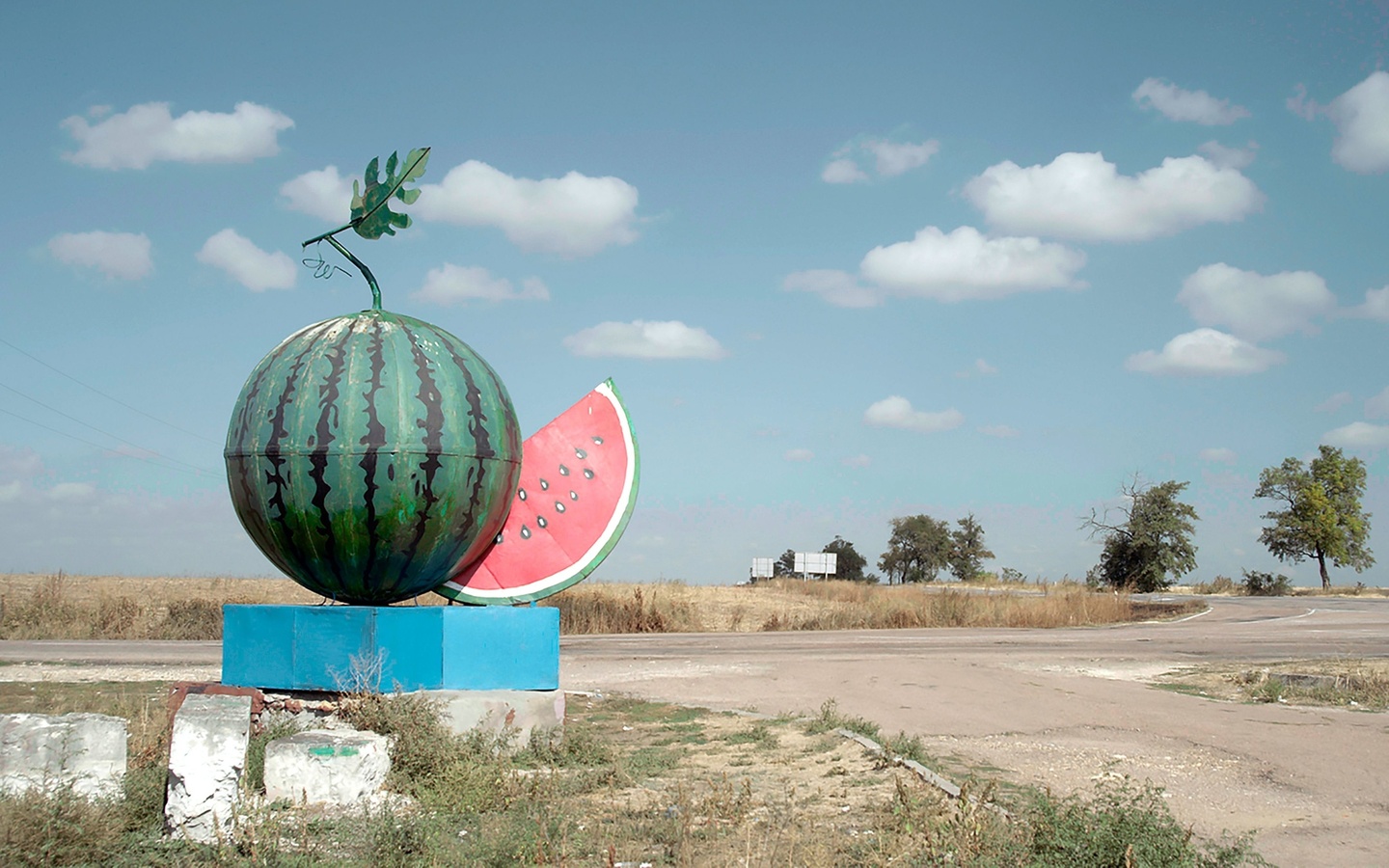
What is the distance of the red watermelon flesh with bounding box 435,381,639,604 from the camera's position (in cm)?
980

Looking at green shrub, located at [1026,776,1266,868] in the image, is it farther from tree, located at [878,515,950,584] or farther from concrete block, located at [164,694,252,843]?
tree, located at [878,515,950,584]

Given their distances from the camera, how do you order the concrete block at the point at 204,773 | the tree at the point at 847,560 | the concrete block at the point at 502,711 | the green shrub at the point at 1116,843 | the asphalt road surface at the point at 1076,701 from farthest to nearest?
the tree at the point at 847,560, the concrete block at the point at 502,711, the asphalt road surface at the point at 1076,701, the concrete block at the point at 204,773, the green shrub at the point at 1116,843

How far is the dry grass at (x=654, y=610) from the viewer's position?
85.8 feet

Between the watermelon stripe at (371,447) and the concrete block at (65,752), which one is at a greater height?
the watermelon stripe at (371,447)

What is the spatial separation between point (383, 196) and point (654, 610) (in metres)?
21.1

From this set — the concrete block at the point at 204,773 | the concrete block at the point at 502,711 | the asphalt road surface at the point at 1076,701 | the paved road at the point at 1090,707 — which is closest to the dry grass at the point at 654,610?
the asphalt road surface at the point at 1076,701

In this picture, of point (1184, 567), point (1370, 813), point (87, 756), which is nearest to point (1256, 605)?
point (1184, 567)

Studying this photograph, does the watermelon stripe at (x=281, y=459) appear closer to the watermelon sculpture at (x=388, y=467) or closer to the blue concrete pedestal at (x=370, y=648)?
the watermelon sculpture at (x=388, y=467)

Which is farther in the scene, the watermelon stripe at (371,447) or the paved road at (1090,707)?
the watermelon stripe at (371,447)

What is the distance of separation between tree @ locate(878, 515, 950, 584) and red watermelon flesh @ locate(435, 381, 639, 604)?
81.8 m

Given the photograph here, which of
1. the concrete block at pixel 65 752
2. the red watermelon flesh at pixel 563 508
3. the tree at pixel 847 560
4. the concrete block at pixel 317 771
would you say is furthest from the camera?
the tree at pixel 847 560

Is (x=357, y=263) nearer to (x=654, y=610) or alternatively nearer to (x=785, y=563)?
(x=654, y=610)

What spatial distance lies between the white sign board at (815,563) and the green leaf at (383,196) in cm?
4965

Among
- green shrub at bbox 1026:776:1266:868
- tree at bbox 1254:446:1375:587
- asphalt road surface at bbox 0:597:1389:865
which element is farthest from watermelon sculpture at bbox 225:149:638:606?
tree at bbox 1254:446:1375:587
